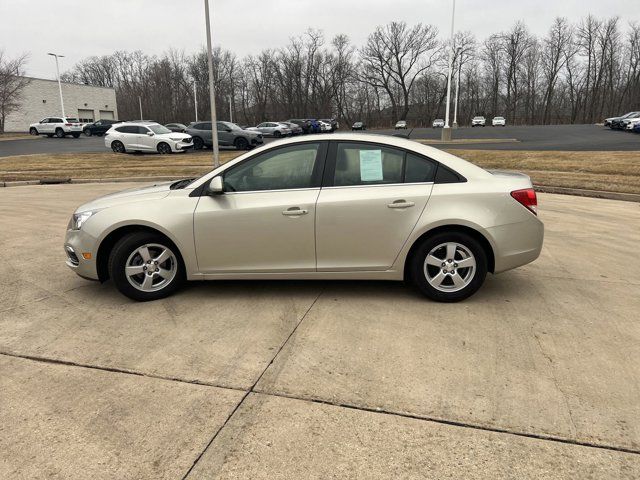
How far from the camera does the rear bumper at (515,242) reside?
433cm

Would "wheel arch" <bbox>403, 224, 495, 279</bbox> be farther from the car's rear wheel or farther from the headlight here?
the car's rear wheel

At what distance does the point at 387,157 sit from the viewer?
4.46 meters

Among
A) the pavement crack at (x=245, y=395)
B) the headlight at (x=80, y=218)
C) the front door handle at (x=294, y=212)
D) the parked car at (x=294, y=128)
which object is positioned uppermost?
the parked car at (x=294, y=128)

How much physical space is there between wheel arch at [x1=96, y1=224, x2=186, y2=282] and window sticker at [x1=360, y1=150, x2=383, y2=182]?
1.87 metres

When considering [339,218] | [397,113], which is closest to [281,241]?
[339,218]

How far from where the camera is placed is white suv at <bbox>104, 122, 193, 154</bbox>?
79.3 ft

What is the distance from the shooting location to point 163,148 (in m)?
24.3

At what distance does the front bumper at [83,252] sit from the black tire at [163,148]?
2084cm

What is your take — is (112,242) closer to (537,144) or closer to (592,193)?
(592,193)

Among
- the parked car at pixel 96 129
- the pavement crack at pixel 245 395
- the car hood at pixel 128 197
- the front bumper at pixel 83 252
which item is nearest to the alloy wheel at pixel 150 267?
the front bumper at pixel 83 252

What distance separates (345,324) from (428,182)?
4.98 ft

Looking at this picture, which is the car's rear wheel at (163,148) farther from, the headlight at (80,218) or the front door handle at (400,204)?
the front door handle at (400,204)

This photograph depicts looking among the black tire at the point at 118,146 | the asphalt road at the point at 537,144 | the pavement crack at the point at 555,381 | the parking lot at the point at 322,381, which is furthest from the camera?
the black tire at the point at 118,146

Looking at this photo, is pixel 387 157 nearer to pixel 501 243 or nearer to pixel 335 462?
pixel 501 243
